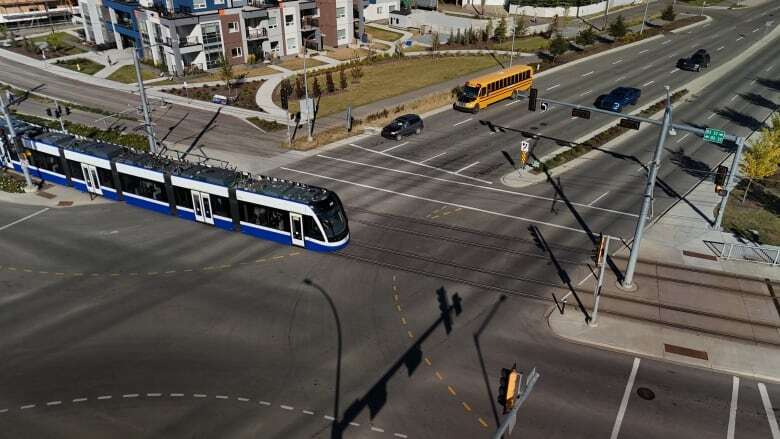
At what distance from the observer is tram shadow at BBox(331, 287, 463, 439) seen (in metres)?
20.5

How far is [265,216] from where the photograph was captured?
3130 centimetres

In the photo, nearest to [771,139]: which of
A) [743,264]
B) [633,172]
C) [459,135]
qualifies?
[633,172]

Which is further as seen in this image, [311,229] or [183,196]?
[183,196]

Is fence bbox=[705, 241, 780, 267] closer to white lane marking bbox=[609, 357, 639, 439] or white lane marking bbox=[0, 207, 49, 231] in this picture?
white lane marking bbox=[609, 357, 639, 439]

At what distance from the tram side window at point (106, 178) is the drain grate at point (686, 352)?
1366 inches

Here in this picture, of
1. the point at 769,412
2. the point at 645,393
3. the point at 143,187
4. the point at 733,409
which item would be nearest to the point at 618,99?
the point at 769,412

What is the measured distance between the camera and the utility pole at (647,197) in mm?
24484

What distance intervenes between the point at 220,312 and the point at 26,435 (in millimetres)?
8970

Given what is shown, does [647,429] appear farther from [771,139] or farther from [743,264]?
[771,139]

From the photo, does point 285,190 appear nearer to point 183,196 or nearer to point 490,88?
point 183,196

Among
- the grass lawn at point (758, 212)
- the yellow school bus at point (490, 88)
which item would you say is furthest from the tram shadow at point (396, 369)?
the yellow school bus at point (490, 88)

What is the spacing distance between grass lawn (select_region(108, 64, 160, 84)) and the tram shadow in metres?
58.2

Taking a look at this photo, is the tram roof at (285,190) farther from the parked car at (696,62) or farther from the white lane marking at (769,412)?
the parked car at (696,62)

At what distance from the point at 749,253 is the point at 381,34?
7653 centimetres
